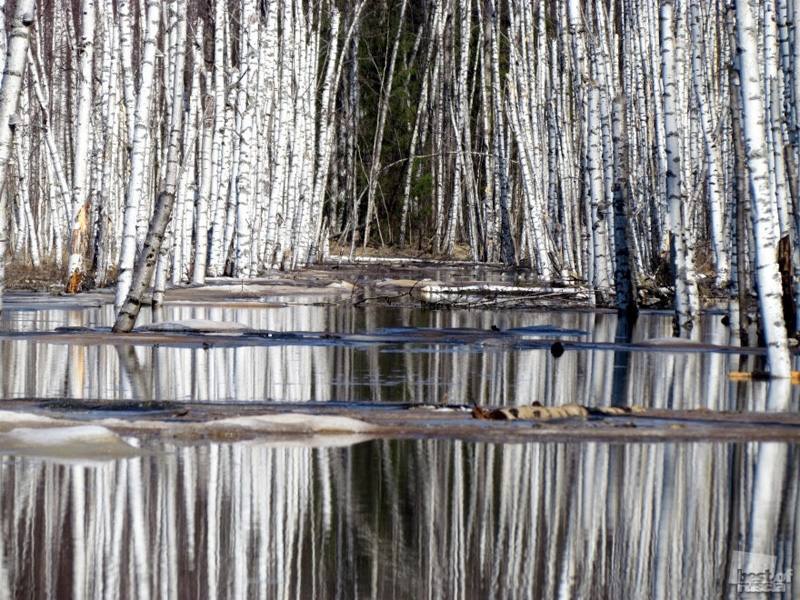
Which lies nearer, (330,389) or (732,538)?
(732,538)

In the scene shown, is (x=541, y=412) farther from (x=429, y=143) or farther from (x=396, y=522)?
(x=429, y=143)

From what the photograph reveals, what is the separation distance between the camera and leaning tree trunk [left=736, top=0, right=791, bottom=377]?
38.0 ft

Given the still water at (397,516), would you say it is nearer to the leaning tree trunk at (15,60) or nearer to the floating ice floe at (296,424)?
the floating ice floe at (296,424)

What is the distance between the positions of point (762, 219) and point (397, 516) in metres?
6.74

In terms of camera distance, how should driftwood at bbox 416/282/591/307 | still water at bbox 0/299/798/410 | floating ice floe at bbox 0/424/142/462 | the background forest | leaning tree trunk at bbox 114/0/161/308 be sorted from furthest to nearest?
driftwood at bbox 416/282/591/307 → the background forest → leaning tree trunk at bbox 114/0/161/308 → still water at bbox 0/299/798/410 → floating ice floe at bbox 0/424/142/462

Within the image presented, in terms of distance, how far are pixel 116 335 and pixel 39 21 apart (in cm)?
2320

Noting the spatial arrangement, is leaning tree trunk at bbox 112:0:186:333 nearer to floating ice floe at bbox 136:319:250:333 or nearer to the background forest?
the background forest

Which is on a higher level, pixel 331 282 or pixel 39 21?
pixel 39 21

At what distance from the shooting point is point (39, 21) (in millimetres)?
35875

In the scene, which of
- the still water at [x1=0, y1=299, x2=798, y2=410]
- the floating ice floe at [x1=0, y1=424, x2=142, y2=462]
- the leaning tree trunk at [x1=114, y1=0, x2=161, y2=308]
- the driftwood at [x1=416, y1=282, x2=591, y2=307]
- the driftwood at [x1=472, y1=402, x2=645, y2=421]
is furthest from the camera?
the driftwood at [x1=416, y1=282, x2=591, y2=307]

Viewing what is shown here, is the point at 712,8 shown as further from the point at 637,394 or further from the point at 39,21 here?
the point at 637,394

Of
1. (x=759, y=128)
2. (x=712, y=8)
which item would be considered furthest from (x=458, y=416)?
(x=712, y=8)

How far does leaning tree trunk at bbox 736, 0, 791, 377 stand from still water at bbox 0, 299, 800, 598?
5.34 feet

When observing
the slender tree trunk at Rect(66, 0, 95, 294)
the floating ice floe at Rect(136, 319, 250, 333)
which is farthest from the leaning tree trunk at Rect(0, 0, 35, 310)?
the slender tree trunk at Rect(66, 0, 95, 294)
